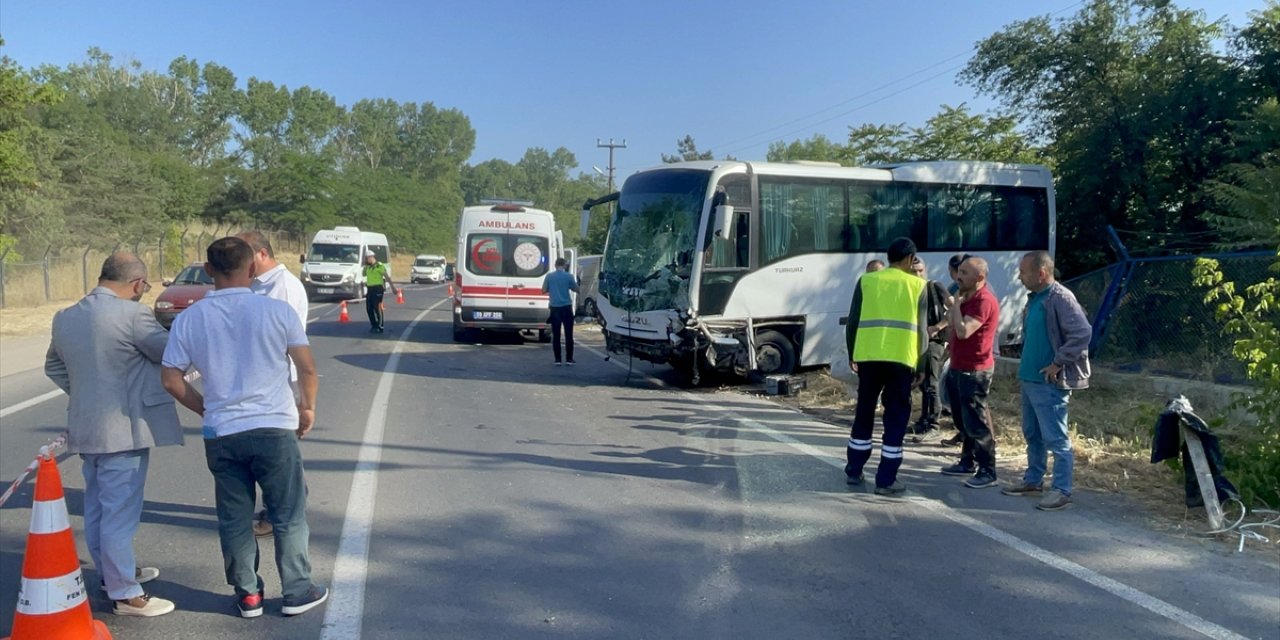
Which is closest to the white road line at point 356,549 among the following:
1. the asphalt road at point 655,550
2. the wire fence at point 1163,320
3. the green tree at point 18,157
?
the asphalt road at point 655,550

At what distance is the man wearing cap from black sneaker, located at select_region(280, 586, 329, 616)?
1466 centimetres

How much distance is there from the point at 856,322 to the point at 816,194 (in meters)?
6.87

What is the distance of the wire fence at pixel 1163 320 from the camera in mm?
11469

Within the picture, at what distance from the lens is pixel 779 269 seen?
13.2m

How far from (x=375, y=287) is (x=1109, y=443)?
47.8ft

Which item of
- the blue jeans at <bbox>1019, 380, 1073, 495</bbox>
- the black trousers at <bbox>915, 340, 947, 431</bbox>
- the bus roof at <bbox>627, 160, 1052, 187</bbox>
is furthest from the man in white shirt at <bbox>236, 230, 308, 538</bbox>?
the bus roof at <bbox>627, 160, 1052, 187</bbox>

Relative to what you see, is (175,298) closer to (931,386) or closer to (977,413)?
(931,386)

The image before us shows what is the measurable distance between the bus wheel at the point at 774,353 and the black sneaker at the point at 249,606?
356 inches

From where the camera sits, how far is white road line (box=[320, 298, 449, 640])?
179 inches

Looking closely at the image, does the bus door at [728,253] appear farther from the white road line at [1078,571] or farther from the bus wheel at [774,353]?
the white road line at [1078,571]

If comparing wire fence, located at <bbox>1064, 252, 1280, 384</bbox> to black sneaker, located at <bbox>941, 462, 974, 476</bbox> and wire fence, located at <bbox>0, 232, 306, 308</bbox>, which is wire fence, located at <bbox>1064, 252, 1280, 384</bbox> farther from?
wire fence, located at <bbox>0, 232, 306, 308</bbox>

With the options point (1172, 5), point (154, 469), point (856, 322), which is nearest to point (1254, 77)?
point (1172, 5)

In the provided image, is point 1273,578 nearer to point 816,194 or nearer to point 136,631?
point 136,631

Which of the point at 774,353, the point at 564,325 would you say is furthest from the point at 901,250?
the point at 564,325
